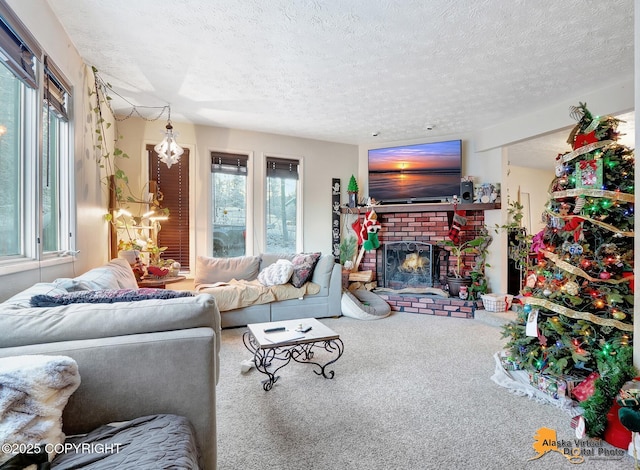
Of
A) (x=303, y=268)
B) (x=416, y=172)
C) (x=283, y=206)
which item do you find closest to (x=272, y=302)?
(x=303, y=268)

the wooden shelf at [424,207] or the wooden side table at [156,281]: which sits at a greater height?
the wooden shelf at [424,207]

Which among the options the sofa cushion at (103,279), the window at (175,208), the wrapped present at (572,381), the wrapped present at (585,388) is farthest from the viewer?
the window at (175,208)

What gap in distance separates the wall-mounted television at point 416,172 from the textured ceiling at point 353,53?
2.84 ft

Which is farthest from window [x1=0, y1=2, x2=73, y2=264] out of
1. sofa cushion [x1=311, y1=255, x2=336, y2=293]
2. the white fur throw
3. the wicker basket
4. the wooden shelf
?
the wicker basket

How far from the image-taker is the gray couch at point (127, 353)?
3.69 feet

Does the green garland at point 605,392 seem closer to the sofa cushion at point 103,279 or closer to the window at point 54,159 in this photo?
the sofa cushion at point 103,279

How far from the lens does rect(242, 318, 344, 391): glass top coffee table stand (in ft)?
7.34

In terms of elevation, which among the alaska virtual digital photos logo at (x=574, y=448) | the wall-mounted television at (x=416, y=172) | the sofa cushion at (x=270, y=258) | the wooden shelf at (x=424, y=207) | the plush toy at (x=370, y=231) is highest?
the wall-mounted television at (x=416, y=172)

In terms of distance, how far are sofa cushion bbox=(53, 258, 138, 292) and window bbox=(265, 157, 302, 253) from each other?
2241 mm

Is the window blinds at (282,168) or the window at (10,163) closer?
the window at (10,163)

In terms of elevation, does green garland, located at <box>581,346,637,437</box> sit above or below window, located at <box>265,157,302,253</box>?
below

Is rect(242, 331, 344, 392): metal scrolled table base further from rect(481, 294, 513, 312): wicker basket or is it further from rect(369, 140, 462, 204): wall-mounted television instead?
rect(369, 140, 462, 204): wall-mounted television

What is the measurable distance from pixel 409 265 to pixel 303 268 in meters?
1.92

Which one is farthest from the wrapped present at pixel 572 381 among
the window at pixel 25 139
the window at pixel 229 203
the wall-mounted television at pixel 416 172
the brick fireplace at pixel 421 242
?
the window at pixel 229 203
